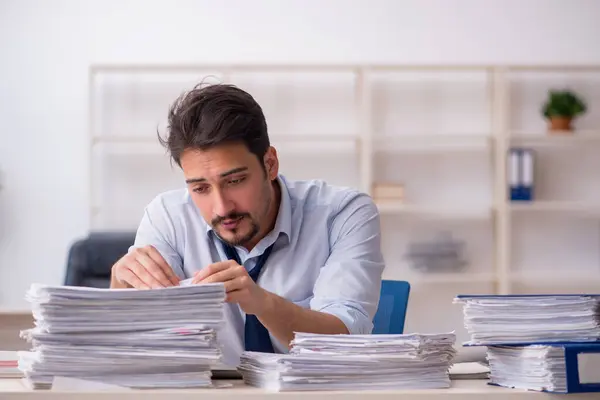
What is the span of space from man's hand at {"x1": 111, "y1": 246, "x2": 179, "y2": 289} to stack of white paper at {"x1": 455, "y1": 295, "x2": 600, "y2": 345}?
0.47 m

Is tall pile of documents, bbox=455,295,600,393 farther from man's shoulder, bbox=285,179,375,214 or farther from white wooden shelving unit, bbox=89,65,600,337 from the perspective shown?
white wooden shelving unit, bbox=89,65,600,337

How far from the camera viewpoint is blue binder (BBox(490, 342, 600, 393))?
46.9 inches

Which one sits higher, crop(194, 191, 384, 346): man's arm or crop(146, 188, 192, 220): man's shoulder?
crop(146, 188, 192, 220): man's shoulder

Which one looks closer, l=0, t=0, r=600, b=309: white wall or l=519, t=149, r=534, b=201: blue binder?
l=519, t=149, r=534, b=201: blue binder

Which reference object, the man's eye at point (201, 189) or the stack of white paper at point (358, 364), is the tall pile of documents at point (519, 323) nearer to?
the stack of white paper at point (358, 364)

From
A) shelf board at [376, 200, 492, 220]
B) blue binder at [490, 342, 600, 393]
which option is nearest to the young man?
blue binder at [490, 342, 600, 393]

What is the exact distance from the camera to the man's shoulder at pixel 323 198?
6.73 feet

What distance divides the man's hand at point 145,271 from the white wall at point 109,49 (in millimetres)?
3847

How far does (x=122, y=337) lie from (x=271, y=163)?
2.66ft

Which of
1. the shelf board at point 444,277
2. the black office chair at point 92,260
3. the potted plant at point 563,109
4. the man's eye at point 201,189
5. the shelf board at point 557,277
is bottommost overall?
the shelf board at point 557,277

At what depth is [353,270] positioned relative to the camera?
188 centimetres

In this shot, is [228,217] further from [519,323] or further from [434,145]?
[434,145]

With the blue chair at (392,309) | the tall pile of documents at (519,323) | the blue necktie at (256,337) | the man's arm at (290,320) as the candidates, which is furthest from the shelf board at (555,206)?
the tall pile of documents at (519,323)

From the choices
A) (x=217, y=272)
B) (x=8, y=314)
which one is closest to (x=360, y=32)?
(x=8, y=314)
